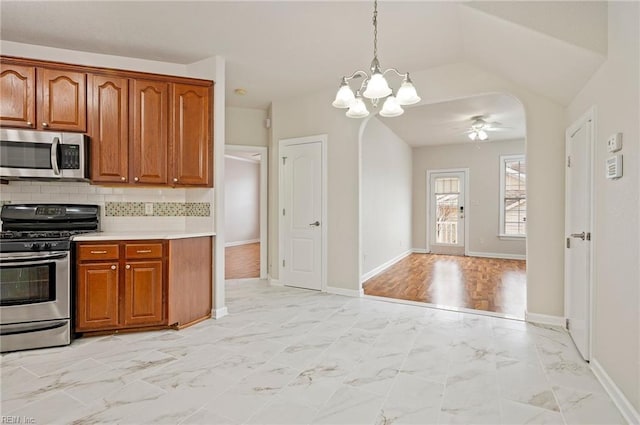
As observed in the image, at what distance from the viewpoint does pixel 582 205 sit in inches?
109

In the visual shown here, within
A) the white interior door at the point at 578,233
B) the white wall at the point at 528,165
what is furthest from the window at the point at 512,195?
the white interior door at the point at 578,233

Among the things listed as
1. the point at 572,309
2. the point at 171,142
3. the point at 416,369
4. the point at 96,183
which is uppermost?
the point at 171,142

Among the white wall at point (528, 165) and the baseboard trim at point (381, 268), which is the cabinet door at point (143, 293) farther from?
the baseboard trim at point (381, 268)

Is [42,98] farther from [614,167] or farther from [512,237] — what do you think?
[512,237]

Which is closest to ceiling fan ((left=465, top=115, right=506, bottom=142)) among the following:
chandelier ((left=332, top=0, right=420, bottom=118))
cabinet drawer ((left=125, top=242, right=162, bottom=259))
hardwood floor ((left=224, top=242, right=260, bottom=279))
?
chandelier ((left=332, top=0, right=420, bottom=118))

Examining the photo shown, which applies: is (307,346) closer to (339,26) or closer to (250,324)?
(250,324)

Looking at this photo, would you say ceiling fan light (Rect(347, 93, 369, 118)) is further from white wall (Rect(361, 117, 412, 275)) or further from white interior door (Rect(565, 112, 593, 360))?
white wall (Rect(361, 117, 412, 275))

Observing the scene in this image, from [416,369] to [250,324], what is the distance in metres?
1.71

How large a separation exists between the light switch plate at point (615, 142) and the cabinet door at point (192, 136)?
3407 mm

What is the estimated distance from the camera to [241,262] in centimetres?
718

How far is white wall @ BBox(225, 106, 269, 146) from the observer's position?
5.39m

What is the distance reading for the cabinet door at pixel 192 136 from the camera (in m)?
3.53

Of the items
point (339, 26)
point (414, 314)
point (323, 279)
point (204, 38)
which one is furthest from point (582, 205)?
point (204, 38)

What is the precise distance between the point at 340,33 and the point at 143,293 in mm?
3059
